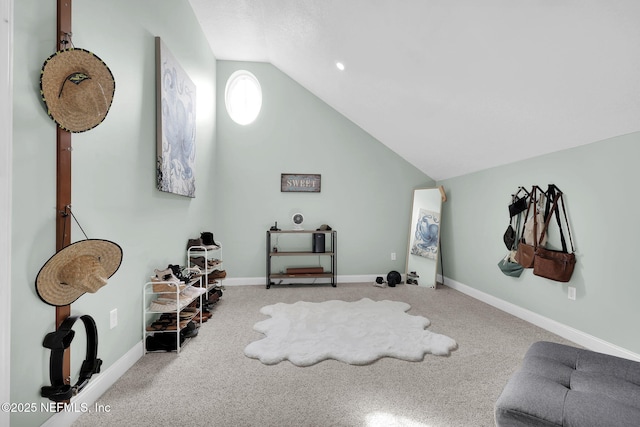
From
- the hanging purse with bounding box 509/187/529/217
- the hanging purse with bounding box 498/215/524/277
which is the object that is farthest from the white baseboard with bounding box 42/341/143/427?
the hanging purse with bounding box 509/187/529/217

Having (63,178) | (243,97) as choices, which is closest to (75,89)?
(63,178)

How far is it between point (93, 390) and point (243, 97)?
4.05 meters

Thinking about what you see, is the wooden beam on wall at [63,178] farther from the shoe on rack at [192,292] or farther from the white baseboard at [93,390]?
the shoe on rack at [192,292]

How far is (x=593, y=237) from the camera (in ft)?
7.79

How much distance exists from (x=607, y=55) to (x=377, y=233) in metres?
3.31

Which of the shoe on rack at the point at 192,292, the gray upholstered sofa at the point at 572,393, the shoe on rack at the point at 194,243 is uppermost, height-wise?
the shoe on rack at the point at 194,243

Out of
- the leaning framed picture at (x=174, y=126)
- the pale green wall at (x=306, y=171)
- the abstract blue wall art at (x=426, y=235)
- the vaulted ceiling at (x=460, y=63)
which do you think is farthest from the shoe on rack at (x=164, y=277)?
the abstract blue wall art at (x=426, y=235)

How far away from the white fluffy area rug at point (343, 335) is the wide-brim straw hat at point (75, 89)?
5.82 ft

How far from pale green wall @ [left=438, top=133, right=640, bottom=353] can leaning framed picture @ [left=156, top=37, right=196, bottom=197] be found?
11.1ft

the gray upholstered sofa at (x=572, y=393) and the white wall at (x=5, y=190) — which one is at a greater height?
the white wall at (x=5, y=190)

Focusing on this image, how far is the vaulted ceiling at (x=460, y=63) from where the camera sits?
5.85ft

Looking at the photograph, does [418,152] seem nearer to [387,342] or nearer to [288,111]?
[288,111]

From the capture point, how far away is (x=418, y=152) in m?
4.32

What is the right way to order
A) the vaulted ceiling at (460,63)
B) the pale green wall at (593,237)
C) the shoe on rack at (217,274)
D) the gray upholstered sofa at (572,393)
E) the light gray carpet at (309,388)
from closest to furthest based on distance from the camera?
the gray upholstered sofa at (572,393) → the light gray carpet at (309,388) → the vaulted ceiling at (460,63) → the pale green wall at (593,237) → the shoe on rack at (217,274)
